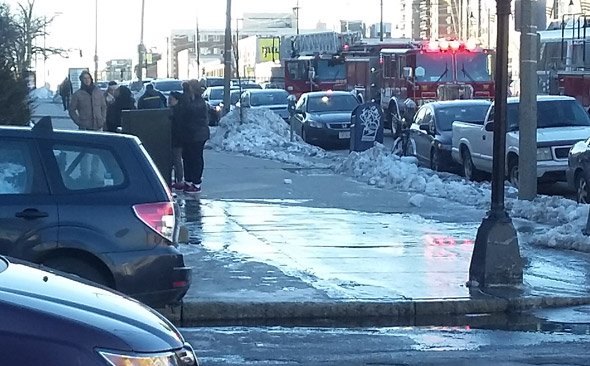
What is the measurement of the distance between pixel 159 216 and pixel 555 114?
45.9 feet

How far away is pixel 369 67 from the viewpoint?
41.8 meters

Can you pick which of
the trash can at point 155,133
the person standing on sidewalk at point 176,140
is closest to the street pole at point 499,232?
the trash can at point 155,133

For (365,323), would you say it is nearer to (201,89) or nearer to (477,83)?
(201,89)

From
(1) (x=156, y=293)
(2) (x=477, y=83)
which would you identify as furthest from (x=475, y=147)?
(1) (x=156, y=293)

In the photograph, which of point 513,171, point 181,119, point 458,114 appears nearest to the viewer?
point 181,119

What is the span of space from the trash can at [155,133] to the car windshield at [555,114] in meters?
6.74

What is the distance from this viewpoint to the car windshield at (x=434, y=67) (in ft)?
116

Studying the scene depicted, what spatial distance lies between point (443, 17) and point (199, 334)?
8643 centimetres

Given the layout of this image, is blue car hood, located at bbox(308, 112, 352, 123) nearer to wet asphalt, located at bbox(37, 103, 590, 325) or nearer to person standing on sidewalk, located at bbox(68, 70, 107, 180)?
wet asphalt, located at bbox(37, 103, 590, 325)

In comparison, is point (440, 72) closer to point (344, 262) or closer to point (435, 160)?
point (435, 160)

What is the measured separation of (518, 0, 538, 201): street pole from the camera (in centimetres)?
1688

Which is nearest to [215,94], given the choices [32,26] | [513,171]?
[32,26]

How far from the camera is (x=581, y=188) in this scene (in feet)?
59.2

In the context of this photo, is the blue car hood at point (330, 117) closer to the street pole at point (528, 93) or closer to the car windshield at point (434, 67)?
the car windshield at point (434, 67)
